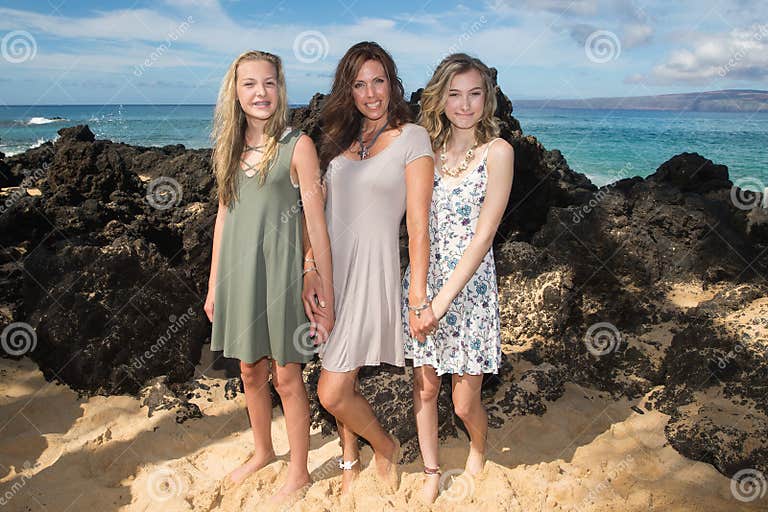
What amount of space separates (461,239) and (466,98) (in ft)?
2.22

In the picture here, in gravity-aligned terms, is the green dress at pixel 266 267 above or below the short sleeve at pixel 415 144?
below

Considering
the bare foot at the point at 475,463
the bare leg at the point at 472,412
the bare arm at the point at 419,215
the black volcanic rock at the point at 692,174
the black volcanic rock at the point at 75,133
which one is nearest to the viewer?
the bare arm at the point at 419,215

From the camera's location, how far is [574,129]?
46.1m

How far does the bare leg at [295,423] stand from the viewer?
3.03 m

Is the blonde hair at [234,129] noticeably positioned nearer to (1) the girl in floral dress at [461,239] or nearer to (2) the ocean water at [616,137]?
(1) the girl in floral dress at [461,239]

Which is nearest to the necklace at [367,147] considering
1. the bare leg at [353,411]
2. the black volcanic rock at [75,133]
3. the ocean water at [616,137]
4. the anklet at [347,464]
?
the bare leg at [353,411]

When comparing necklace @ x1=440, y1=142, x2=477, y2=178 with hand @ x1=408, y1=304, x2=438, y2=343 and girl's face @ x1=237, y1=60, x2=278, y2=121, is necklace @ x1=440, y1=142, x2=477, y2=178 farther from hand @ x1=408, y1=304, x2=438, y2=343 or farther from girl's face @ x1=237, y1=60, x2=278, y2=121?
girl's face @ x1=237, y1=60, x2=278, y2=121

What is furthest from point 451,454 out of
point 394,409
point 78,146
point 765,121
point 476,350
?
point 765,121

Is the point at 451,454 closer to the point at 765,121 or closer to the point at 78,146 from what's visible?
the point at 78,146

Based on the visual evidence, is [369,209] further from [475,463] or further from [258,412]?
[475,463]

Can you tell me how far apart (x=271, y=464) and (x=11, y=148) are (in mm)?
35775

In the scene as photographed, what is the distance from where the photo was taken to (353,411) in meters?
2.89

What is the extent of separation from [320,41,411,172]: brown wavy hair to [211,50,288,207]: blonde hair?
236mm

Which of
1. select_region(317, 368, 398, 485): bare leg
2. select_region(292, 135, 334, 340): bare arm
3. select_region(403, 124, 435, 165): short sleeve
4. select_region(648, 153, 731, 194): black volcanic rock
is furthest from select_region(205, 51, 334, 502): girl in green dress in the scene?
select_region(648, 153, 731, 194): black volcanic rock
